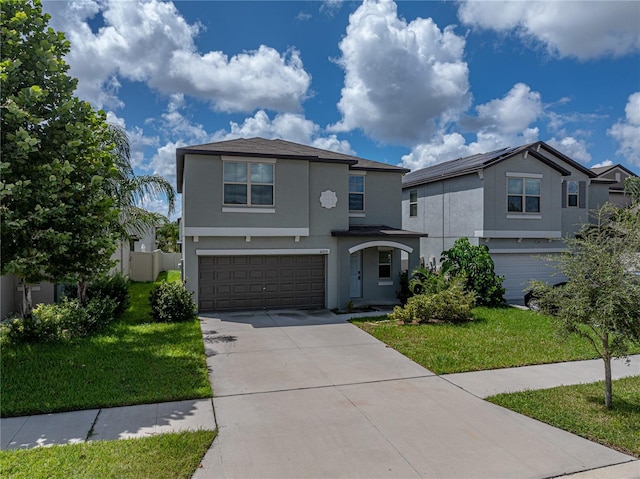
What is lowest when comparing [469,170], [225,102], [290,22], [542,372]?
[542,372]

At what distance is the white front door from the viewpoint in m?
16.0

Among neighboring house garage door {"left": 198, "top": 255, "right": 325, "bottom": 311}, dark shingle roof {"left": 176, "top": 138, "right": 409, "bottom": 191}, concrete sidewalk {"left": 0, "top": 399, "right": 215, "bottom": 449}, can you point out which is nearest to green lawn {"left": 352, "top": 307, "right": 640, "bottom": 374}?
neighboring house garage door {"left": 198, "top": 255, "right": 325, "bottom": 311}

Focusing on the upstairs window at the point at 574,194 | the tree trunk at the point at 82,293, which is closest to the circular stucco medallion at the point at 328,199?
the tree trunk at the point at 82,293

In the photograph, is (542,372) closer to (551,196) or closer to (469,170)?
(469,170)

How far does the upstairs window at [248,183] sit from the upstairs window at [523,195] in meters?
10.2

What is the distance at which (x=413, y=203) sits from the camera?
21.0 m

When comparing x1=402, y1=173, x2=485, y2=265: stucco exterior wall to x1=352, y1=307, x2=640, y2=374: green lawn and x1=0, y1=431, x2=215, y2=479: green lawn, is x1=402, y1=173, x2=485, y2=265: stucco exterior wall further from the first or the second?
x1=0, y1=431, x2=215, y2=479: green lawn

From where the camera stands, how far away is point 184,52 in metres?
12.3

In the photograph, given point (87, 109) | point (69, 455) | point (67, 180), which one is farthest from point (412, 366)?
point (87, 109)

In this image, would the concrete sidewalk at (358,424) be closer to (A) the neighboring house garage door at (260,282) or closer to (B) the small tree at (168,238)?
(A) the neighboring house garage door at (260,282)

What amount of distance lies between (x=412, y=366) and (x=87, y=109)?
8907mm

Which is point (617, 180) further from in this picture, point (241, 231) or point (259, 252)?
point (241, 231)

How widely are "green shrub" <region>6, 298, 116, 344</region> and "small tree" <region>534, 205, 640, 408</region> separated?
1024cm

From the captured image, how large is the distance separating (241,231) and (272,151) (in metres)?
3.05
